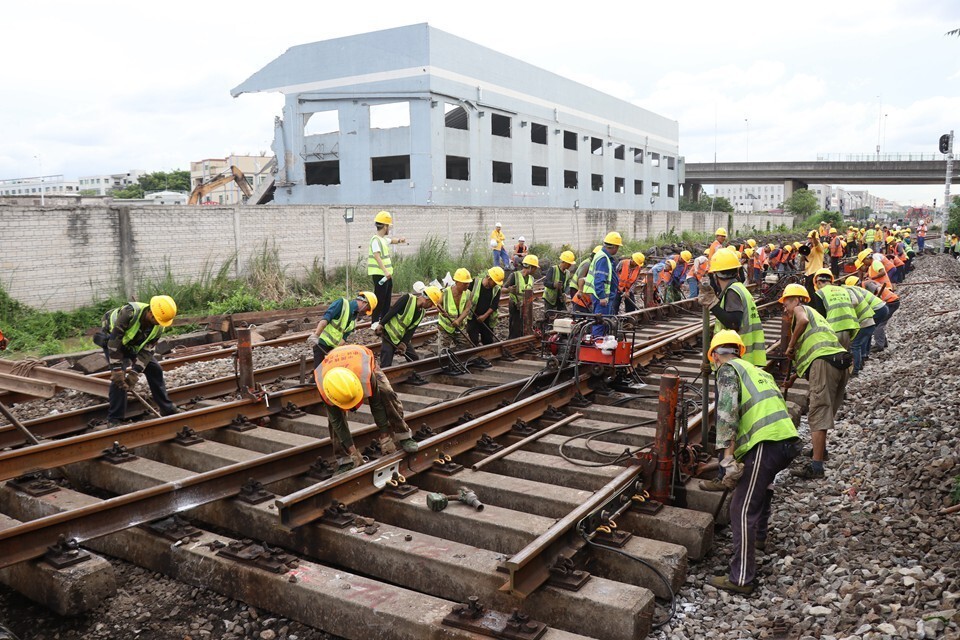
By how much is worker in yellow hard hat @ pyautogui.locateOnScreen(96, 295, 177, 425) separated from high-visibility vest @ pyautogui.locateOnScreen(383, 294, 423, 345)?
2.72 m

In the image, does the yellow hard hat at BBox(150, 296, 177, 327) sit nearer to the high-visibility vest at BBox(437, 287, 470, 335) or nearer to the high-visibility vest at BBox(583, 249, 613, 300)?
the high-visibility vest at BBox(437, 287, 470, 335)

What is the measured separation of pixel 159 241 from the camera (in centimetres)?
1502

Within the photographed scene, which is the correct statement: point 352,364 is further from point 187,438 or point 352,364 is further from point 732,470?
point 732,470

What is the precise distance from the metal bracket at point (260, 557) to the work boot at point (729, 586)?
268cm

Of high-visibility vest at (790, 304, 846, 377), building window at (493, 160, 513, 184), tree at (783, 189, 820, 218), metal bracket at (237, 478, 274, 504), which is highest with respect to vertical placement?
building window at (493, 160, 513, 184)

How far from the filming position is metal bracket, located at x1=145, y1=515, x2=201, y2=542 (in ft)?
16.1

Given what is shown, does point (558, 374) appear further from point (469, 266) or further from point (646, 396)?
point (469, 266)

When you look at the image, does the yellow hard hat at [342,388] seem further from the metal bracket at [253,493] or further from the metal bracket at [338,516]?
the metal bracket at [253,493]

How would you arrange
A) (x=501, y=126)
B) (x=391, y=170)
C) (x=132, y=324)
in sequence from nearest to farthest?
1. (x=132, y=324)
2. (x=501, y=126)
3. (x=391, y=170)

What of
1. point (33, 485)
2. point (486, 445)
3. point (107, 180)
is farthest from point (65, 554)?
point (107, 180)

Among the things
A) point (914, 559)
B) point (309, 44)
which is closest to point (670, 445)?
point (914, 559)

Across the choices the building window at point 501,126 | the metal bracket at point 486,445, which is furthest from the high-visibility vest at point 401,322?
the building window at point 501,126

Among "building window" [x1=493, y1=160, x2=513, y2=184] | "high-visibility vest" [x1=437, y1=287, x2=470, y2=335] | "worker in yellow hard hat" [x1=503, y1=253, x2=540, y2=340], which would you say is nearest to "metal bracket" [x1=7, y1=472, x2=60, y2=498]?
"high-visibility vest" [x1=437, y1=287, x2=470, y2=335]

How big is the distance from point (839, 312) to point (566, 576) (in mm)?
5406
